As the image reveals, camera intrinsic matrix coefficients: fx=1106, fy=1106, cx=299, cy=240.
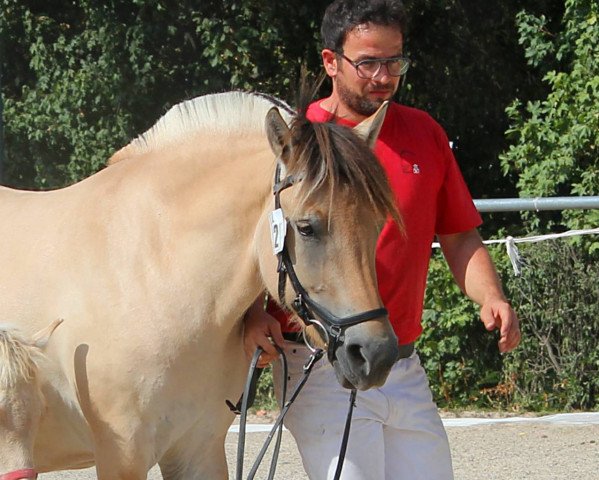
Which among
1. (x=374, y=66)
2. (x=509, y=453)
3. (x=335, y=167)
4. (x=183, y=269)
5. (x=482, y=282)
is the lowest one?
(x=509, y=453)

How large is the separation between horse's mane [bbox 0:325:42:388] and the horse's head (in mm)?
875

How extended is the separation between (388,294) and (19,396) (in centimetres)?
126

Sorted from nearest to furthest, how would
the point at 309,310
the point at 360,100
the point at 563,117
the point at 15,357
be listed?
the point at 309,310
the point at 15,357
the point at 360,100
the point at 563,117

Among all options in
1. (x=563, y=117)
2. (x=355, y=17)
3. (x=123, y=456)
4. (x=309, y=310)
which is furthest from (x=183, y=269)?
(x=563, y=117)

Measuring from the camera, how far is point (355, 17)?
3.61m

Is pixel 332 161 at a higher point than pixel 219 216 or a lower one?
higher

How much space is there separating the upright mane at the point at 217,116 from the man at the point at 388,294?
0.24 meters

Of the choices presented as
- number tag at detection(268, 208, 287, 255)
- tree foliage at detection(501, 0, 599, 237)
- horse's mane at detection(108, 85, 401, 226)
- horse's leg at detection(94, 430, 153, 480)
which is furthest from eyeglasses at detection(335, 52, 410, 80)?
tree foliage at detection(501, 0, 599, 237)

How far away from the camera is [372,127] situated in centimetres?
339

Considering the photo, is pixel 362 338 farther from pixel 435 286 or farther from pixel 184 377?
pixel 435 286

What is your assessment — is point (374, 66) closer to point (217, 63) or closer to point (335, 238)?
point (335, 238)

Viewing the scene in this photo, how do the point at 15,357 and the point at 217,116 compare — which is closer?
the point at 15,357

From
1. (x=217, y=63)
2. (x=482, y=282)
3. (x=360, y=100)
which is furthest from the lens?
(x=217, y=63)

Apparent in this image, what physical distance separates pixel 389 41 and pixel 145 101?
7023 millimetres
